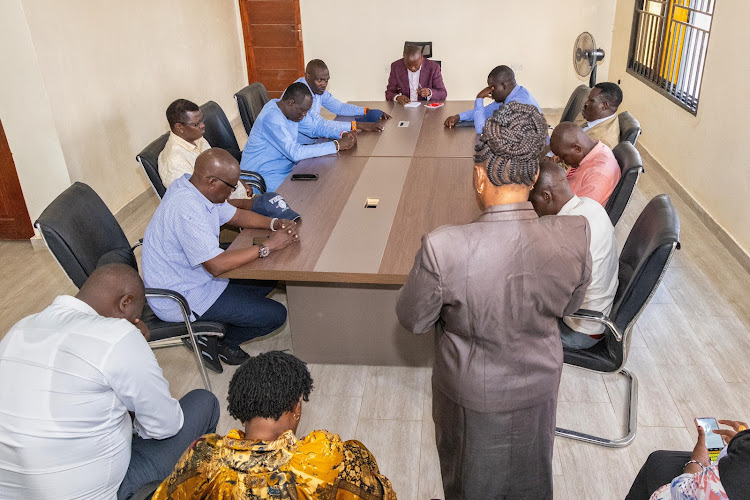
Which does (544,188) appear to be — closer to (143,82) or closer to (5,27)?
(5,27)

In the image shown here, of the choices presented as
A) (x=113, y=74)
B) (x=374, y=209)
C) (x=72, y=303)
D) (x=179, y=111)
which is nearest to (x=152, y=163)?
(x=179, y=111)

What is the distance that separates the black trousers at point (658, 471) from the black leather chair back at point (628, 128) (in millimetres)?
2081

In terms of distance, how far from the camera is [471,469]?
6.26 ft

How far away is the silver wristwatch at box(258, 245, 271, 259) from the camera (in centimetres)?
278

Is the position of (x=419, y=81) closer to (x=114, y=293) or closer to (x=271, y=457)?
(x=114, y=293)

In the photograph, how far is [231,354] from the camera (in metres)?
3.28

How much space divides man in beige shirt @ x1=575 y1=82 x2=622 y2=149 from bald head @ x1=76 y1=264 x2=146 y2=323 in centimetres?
285

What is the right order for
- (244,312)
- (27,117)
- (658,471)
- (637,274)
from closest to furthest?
(658,471)
(637,274)
(244,312)
(27,117)

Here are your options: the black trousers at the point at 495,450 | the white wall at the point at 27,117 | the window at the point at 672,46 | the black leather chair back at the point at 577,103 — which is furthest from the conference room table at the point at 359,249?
the window at the point at 672,46

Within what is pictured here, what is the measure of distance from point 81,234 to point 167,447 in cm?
105

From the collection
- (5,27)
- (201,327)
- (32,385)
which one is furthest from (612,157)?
(5,27)

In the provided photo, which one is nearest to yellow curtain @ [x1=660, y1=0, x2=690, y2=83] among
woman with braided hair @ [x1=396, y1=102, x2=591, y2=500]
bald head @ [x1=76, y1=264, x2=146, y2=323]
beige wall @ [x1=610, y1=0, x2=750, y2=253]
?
beige wall @ [x1=610, y1=0, x2=750, y2=253]

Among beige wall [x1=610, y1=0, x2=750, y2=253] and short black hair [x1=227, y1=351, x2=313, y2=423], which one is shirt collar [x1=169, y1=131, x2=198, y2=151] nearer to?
short black hair [x1=227, y1=351, x2=313, y2=423]

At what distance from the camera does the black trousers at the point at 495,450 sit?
1.81m
